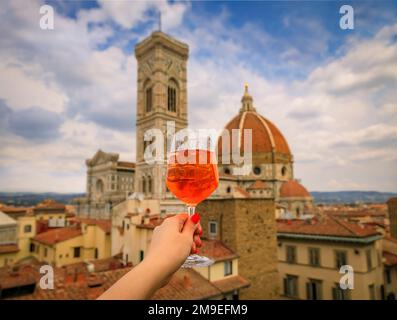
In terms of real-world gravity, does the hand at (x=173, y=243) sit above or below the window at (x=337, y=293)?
above

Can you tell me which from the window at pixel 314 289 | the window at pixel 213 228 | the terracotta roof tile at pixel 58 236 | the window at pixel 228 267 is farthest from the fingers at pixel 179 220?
the terracotta roof tile at pixel 58 236

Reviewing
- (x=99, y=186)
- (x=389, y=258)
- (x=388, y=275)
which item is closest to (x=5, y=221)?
(x=99, y=186)

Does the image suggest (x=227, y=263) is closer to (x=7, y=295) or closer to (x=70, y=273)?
(x=70, y=273)

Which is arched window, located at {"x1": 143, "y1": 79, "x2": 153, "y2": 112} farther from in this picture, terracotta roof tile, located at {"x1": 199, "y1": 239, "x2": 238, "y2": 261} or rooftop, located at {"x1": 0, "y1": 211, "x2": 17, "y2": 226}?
terracotta roof tile, located at {"x1": 199, "y1": 239, "x2": 238, "y2": 261}

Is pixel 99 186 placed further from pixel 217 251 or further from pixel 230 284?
pixel 230 284

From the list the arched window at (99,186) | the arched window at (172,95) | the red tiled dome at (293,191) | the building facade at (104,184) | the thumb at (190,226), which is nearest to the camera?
the thumb at (190,226)

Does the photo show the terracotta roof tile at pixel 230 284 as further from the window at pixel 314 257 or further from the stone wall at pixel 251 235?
the window at pixel 314 257
